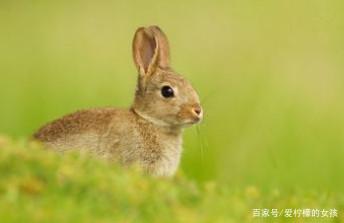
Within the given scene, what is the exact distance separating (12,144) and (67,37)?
190cm

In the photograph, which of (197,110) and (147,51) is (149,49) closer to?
(147,51)

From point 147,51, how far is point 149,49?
2 cm

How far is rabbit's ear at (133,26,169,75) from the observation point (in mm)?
7164

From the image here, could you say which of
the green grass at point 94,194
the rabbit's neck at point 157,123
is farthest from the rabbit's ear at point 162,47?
the green grass at point 94,194

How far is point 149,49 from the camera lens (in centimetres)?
721

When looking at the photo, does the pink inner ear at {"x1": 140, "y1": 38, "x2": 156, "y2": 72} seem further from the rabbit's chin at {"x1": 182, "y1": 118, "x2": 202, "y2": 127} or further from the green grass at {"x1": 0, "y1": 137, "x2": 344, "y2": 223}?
the green grass at {"x1": 0, "y1": 137, "x2": 344, "y2": 223}

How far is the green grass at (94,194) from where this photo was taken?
5574 millimetres

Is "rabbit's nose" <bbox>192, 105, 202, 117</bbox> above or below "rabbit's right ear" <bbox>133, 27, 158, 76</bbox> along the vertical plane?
below

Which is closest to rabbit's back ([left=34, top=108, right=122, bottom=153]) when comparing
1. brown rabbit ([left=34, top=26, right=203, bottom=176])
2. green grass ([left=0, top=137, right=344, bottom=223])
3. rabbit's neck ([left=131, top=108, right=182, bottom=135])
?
brown rabbit ([left=34, top=26, right=203, bottom=176])

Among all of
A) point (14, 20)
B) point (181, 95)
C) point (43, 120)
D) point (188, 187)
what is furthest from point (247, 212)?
point (14, 20)

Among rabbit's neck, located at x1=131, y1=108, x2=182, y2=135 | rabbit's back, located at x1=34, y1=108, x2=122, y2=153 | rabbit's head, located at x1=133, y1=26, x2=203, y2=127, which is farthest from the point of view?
rabbit's neck, located at x1=131, y1=108, x2=182, y2=135

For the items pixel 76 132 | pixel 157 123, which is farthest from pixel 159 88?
pixel 76 132

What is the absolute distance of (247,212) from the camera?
6328mm

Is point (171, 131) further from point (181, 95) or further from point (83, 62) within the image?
point (83, 62)
